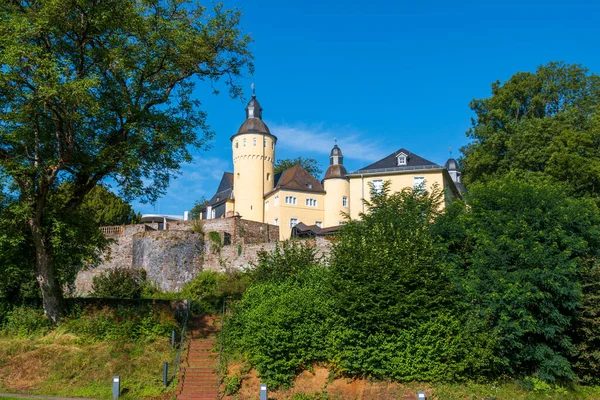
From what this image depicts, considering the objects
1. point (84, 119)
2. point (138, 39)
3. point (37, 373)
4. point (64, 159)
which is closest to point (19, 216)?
point (64, 159)

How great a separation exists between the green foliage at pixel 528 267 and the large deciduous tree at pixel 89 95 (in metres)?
11.0

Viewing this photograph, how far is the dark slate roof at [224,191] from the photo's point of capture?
57300 millimetres

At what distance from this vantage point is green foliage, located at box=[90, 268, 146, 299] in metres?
31.2

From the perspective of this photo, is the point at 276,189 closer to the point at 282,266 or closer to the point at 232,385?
the point at 282,266

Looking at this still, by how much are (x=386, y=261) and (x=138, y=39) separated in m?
11.5

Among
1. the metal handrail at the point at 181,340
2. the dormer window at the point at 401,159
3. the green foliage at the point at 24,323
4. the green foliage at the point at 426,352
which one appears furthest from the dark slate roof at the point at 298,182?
the green foliage at the point at 426,352

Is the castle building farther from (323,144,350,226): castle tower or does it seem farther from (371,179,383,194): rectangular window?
(371,179,383,194): rectangular window

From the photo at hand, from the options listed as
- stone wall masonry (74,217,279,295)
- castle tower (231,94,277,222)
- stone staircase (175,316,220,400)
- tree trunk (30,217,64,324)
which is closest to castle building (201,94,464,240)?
castle tower (231,94,277,222)

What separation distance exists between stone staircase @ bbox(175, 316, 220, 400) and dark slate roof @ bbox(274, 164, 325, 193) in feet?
86.8

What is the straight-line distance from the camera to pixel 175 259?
34219 mm

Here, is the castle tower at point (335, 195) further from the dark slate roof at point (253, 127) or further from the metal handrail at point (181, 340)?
the metal handrail at point (181, 340)

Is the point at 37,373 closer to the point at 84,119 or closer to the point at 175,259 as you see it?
the point at 84,119

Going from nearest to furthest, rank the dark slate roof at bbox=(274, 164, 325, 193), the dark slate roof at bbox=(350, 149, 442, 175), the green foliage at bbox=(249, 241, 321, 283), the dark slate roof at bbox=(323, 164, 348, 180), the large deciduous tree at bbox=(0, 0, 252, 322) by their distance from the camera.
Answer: the large deciduous tree at bbox=(0, 0, 252, 322) → the green foliage at bbox=(249, 241, 321, 283) → the dark slate roof at bbox=(350, 149, 442, 175) → the dark slate roof at bbox=(274, 164, 325, 193) → the dark slate roof at bbox=(323, 164, 348, 180)

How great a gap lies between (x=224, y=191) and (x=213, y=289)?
28.6m
